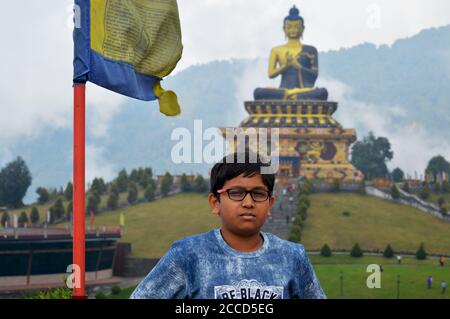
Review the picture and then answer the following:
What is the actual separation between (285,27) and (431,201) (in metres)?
17.8

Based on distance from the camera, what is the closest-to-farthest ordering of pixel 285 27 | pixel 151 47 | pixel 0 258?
pixel 151 47 < pixel 0 258 < pixel 285 27

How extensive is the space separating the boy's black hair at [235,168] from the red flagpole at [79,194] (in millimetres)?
2643

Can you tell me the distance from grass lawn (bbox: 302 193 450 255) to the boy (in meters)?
40.4

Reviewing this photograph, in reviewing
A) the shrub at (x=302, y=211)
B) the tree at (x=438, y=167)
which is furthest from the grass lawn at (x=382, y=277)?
the tree at (x=438, y=167)

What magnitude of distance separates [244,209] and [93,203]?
164ft

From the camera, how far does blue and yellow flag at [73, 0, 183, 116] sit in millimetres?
8852

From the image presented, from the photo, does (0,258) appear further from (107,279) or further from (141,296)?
(141,296)

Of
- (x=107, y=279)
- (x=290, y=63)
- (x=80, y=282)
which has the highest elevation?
(x=290, y=63)

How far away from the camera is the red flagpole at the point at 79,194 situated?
7762mm

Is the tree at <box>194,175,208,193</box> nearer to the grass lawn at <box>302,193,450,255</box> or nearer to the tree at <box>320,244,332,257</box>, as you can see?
the grass lawn at <box>302,193,450,255</box>

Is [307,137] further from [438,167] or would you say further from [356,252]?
[438,167]

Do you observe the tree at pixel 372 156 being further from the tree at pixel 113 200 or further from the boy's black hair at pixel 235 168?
the boy's black hair at pixel 235 168

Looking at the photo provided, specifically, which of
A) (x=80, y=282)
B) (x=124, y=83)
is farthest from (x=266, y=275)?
(x=124, y=83)

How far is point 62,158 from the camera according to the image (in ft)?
635
